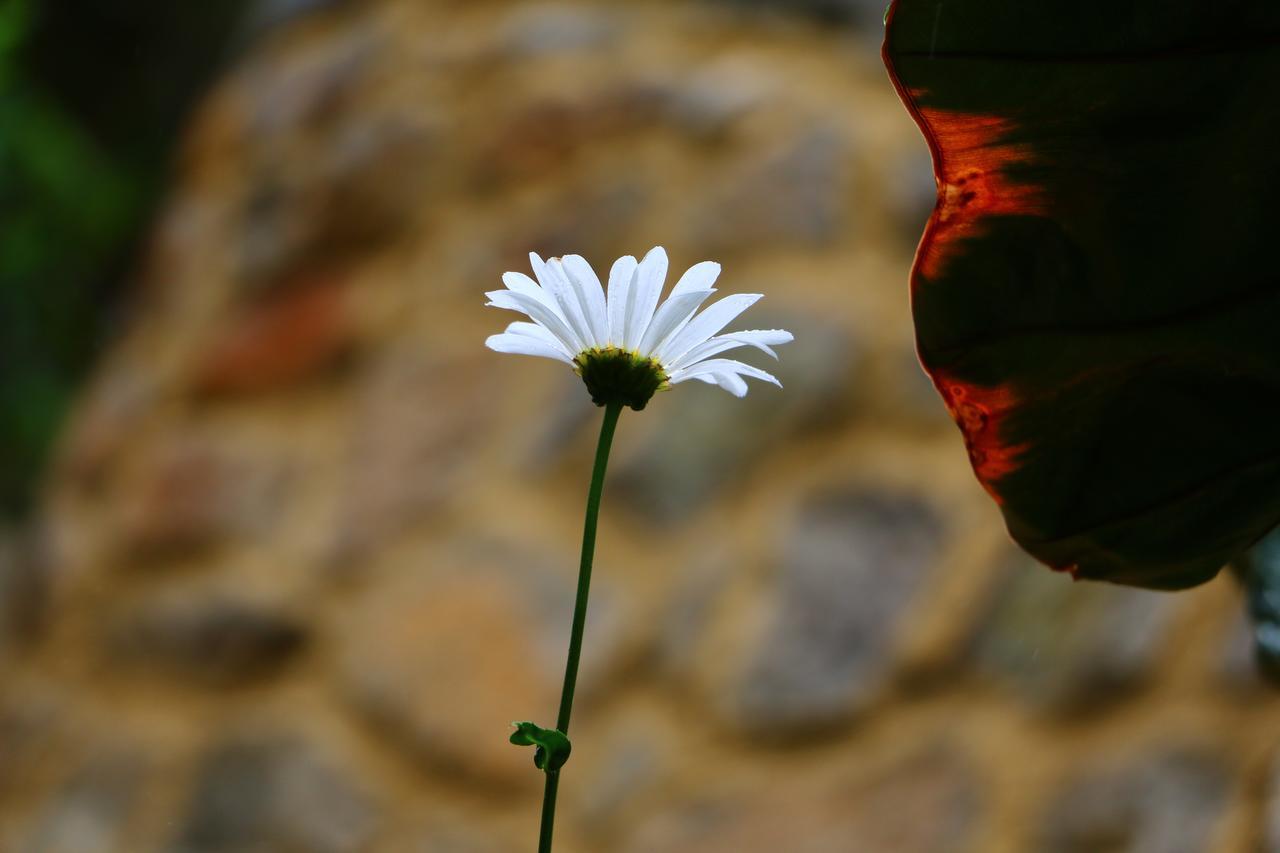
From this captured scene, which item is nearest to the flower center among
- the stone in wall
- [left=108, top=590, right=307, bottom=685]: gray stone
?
[left=108, top=590, right=307, bottom=685]: gray stone

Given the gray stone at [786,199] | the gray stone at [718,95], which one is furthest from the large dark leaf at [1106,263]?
the gray stone at [718,95]

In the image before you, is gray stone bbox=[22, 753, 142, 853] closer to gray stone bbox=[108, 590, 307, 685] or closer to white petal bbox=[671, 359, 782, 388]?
gray stone bbox=[108, 590, 307, 685]

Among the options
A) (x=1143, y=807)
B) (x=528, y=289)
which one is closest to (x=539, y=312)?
(x=528, y=289)

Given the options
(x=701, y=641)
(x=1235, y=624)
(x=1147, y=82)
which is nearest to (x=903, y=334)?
(x=701, y=641)

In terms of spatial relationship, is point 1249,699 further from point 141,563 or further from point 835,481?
point 141,563

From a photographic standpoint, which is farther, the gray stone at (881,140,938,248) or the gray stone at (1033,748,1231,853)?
the gray stone at (881,140,938,248)

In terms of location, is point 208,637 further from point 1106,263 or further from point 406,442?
point 1106,263
